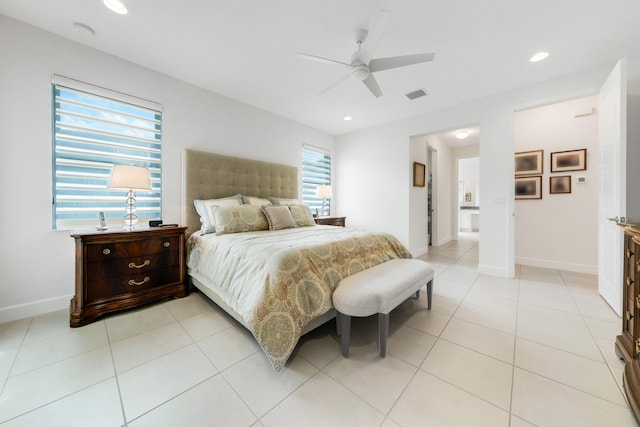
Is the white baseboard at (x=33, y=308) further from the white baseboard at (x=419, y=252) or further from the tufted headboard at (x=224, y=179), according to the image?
the white baseboard at (x=419, y=252)

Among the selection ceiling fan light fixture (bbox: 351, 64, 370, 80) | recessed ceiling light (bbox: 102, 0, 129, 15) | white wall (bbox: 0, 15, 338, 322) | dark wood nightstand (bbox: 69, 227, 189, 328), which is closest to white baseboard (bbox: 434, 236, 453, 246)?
ceiling fan light fixture (bbox: 351, 64, 370, 80)

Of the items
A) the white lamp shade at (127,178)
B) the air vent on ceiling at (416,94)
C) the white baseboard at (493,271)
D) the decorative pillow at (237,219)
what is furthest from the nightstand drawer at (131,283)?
the white baseboard at (493,271)

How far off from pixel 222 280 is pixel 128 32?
8.12 feet

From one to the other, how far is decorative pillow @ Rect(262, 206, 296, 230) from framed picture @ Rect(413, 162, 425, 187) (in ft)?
8.90

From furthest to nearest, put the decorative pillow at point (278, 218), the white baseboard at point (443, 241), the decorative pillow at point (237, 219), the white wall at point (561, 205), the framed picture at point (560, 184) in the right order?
1. the white baseboard at point (443, 241)
2. the framed picture at point (560, 184)
3. the white wall at point (561, 205)
4. the decorative pillow at point (278, 218)
5. the decorative pillow at point (237, 219)

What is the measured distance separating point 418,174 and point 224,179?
11.9ft

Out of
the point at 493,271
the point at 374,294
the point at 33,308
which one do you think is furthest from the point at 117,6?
the point at 493,271

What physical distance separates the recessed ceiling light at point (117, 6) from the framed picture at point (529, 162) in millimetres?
5451

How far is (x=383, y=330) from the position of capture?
5.09ft

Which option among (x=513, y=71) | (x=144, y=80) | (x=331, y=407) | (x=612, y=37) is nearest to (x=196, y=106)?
(x=144, y=80)

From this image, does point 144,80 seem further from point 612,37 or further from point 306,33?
point 612,37

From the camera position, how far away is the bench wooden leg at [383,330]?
5.05 ft

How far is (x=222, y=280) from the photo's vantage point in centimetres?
198

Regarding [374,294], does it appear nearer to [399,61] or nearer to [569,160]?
[399,61]
